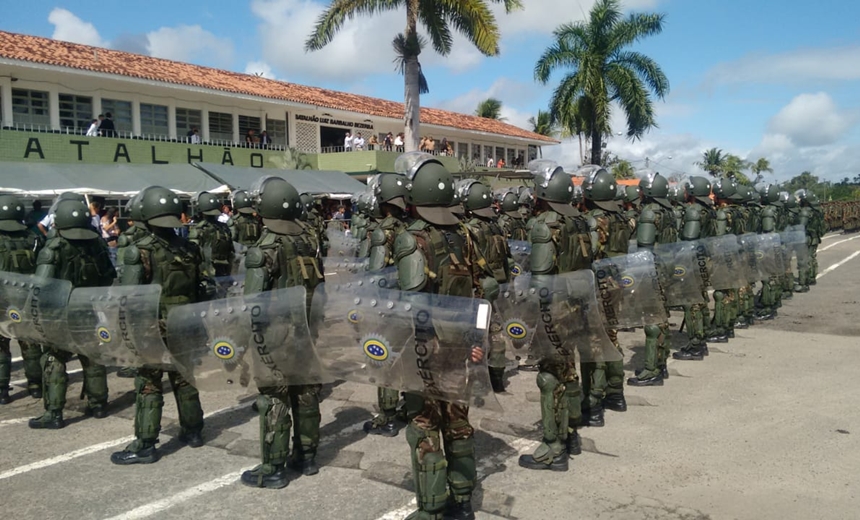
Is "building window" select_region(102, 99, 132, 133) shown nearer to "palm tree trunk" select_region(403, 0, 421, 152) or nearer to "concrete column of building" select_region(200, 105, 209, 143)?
"concrete column of building" select_region(200, 105, 209, 143)

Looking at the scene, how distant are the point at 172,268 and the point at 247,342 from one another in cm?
132

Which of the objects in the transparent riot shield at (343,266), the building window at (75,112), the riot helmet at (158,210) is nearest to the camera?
the riot helmet at (158,210)

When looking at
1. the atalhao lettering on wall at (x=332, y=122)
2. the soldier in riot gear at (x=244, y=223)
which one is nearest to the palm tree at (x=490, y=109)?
the atalhao lettering on wall at (x=332, y=122)

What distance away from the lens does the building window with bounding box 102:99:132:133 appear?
824 inches

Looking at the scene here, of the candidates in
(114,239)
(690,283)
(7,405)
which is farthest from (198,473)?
(114,239)

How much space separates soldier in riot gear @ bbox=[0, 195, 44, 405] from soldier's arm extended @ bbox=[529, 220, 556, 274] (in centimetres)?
530

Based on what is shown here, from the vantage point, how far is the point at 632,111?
25719 millimetres

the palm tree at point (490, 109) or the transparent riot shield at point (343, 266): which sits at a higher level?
the palm tree at point (490, 109)

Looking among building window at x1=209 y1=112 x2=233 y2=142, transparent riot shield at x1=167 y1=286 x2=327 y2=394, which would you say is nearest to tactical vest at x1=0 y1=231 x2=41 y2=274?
transparent riot shield at x1=167 y1=286 x2=327 y2=394

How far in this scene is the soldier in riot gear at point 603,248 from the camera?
19.3 feet

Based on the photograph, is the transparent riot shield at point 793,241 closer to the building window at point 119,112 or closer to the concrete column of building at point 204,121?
the concrete column of building at point 204,121

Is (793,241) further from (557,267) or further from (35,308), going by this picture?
(35,308)

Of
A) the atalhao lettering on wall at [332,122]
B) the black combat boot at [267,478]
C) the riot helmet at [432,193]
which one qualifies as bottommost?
the black combat boot at [267,478]

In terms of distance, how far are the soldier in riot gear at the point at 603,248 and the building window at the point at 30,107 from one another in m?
18.4
